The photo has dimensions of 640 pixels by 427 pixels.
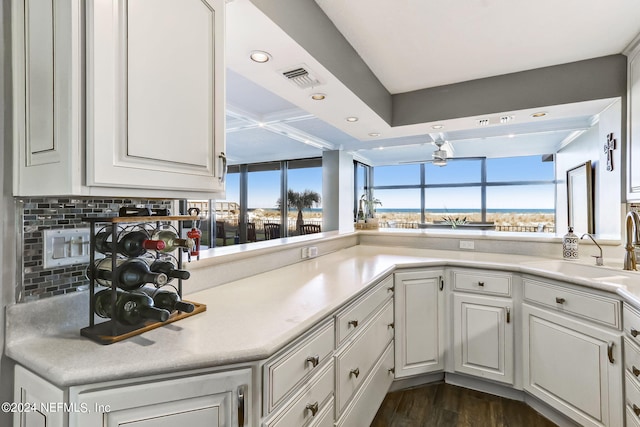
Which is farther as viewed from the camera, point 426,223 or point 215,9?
point 426,223

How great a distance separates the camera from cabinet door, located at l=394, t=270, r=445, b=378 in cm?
218

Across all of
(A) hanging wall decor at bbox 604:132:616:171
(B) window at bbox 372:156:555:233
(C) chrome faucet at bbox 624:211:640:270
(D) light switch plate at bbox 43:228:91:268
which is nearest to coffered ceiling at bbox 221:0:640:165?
(A) hanging wall decor at bbox 604:132:616:171

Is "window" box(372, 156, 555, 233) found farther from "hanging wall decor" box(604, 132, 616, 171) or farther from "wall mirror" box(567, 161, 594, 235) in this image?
"hanging wall decor" box(604, 132, 616, 171)

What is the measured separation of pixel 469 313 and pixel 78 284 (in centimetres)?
227

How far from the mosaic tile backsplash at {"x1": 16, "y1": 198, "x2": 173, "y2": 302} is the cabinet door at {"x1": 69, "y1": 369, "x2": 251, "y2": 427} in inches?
15.0

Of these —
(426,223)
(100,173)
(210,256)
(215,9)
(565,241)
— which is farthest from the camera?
(426,223)

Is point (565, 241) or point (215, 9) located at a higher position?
point (215, 9)

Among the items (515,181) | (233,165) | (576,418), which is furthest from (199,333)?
(515,181)

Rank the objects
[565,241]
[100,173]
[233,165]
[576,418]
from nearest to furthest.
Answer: [100,173]
[576,418]
[565,241]
[233,165]

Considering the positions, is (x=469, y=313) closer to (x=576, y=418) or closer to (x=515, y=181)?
(x=576, y=418)

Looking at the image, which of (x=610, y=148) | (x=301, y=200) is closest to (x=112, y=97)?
(x=610, y=148)

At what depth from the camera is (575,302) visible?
176cm

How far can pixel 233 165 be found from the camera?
6742 mm

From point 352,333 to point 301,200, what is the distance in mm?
4722
